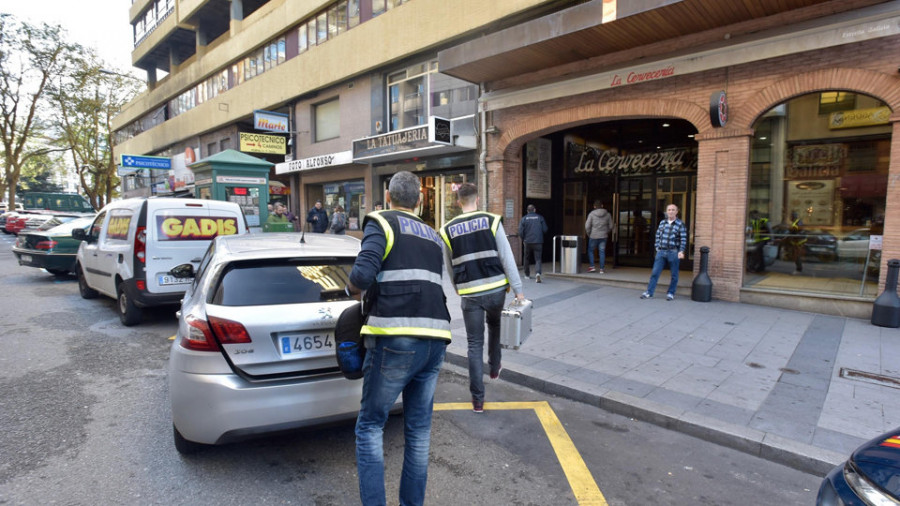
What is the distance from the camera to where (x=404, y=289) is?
2.36m

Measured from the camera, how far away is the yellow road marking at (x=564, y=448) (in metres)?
2.92

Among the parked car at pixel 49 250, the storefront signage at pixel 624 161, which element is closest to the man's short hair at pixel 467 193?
the storefront signage at pixel 624 161

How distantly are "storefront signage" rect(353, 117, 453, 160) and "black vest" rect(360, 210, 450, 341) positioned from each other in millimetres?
10163

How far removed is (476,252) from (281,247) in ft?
5.12

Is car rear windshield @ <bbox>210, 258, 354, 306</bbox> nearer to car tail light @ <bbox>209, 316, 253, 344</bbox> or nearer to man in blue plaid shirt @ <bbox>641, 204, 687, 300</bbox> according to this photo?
car tail light @ <bbox>209, 316, 253, 344</bbox>

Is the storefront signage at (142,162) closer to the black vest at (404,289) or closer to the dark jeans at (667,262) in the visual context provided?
the dark jeans at (667,262)

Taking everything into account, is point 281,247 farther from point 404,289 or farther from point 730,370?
point 730,370

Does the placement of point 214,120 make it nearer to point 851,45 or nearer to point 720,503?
point 851,45

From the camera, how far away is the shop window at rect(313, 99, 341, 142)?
18141 mm

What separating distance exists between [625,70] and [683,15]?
170 centimetres

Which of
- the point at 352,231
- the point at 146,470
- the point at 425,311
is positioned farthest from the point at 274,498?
the point at 352,231

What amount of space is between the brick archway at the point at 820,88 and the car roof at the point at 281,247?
7.55 meters

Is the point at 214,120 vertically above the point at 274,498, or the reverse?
the point at 214,120

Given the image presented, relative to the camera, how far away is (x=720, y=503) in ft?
9.37
